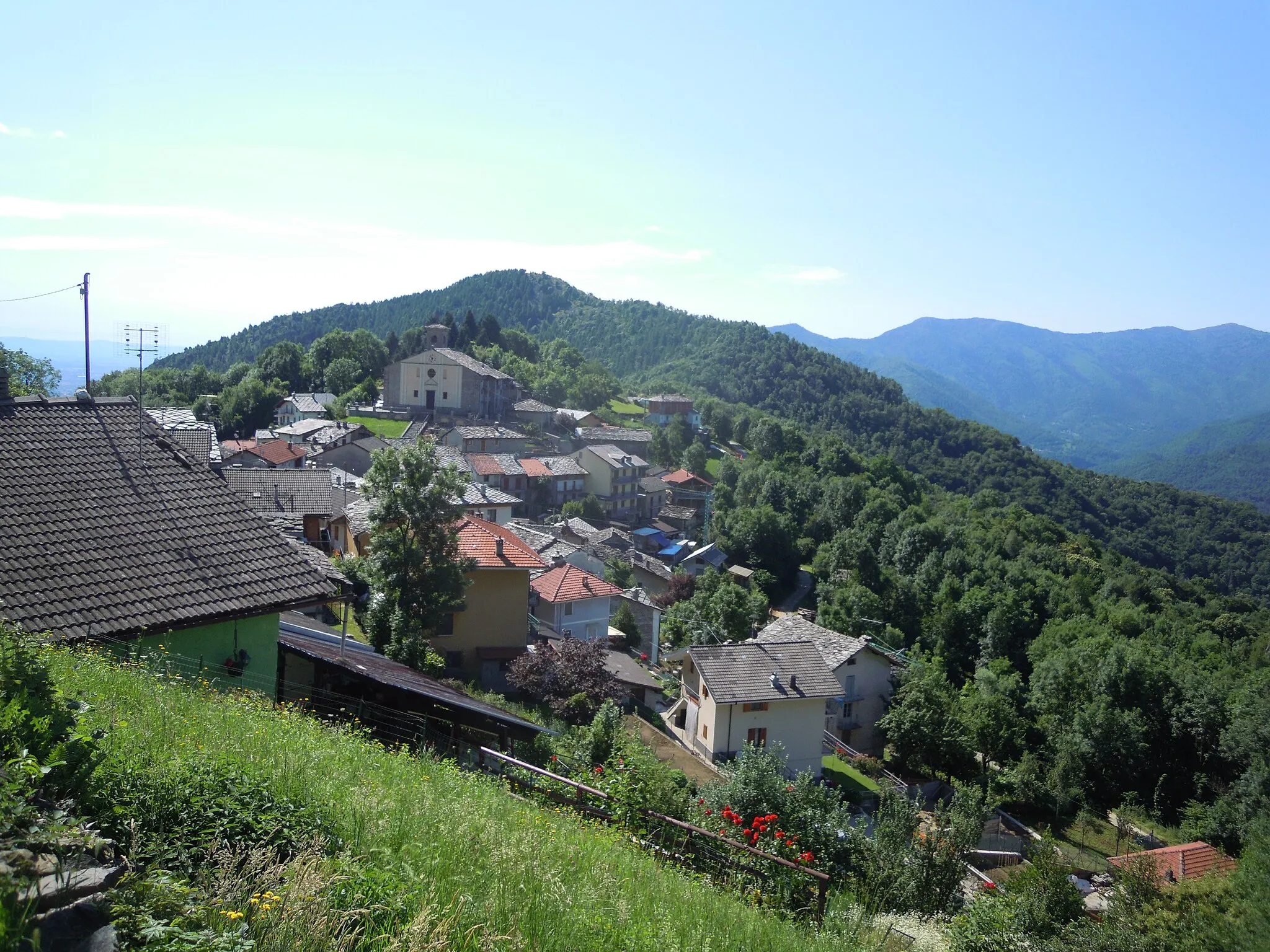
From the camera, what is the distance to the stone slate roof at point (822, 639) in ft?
112

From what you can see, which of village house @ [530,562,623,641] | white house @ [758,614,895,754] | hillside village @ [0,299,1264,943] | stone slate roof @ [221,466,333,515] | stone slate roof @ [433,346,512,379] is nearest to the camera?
hillside village @ [0,299,1264,943]

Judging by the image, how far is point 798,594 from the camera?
206ft

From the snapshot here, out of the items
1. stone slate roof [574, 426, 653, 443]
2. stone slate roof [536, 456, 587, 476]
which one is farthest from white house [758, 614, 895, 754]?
stone slate roof [574, 426, 653, 443]

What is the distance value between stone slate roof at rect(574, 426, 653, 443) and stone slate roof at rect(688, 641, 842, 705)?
174ft

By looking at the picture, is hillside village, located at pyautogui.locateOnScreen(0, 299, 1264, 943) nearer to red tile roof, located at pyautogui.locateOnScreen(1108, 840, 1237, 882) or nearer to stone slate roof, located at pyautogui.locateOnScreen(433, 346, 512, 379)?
red tile roof, located at pyautogui.locateOnScreen(1108, 840, 1237, 882)

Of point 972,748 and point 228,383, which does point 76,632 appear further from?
point 228,383

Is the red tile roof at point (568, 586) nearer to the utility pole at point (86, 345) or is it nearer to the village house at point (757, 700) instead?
the village house at point (757, 700)

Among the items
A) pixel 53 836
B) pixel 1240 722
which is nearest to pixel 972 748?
pixel 1240 722

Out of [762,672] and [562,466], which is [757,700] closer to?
[762,672]

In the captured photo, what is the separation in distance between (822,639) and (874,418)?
9725 cm

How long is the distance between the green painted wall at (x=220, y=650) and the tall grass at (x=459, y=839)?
153cm

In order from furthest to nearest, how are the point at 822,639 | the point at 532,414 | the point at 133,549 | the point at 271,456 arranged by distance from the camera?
the point at 532,414 → the point at 271,456 → the point at 822,639 → the point at 133,549

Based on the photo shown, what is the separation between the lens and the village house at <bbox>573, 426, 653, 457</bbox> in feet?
264

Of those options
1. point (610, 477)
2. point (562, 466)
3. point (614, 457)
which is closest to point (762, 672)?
point (562, 466)
